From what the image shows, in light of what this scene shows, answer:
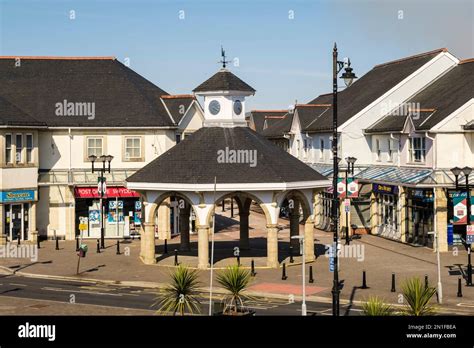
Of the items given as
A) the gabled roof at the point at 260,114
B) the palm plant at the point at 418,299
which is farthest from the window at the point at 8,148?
the gabled roof at the point at 260,114

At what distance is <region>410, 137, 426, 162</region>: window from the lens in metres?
53.4

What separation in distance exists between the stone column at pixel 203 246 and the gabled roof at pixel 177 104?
2018cm

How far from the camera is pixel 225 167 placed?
43562 millimetres

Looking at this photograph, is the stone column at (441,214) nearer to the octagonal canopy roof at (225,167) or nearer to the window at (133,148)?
the octagonal canopy roof at (225,167)

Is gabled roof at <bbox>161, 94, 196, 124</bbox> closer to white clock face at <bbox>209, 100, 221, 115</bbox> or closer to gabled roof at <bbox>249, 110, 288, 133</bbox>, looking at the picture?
white clock face at <bbox>209, 100, 221, 115</bbox>

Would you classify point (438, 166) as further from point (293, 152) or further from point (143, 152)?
point (293, 152)

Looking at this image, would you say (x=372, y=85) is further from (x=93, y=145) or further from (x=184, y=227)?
(x=184, y=227)

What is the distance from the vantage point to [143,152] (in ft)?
198

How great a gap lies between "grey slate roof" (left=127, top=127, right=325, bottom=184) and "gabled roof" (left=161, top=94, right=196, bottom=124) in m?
14.8
